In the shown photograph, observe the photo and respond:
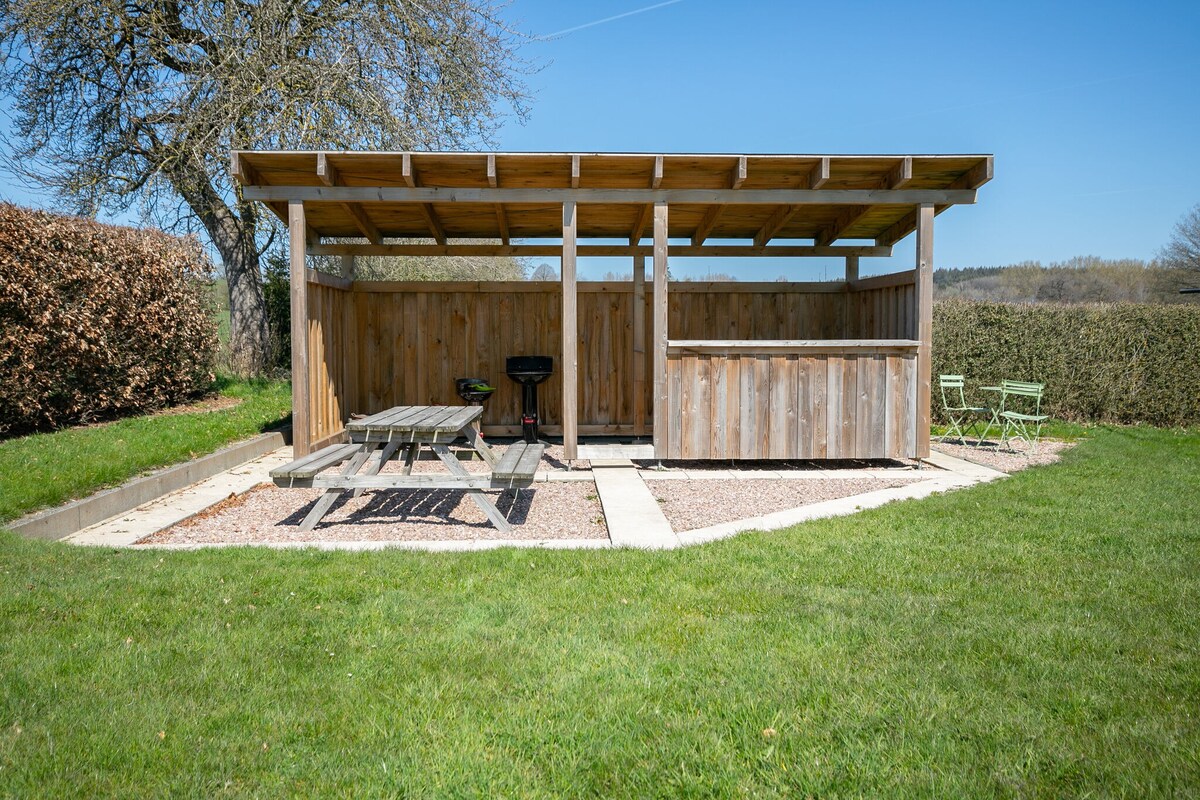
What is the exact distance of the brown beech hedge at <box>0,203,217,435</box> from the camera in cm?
774

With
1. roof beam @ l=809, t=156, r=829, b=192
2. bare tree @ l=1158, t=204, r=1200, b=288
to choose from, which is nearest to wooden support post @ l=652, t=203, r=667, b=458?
roof beam @ l=809, t=156, r=829, b=192

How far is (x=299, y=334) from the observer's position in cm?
784

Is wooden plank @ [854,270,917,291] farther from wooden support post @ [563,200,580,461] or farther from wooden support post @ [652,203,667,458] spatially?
wooden support post @ [563,200,580,461]

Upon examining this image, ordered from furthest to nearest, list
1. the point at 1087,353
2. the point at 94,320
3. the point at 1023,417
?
1. the point at 1087,353
2. the point at 1023,417
3. the point at 94,320

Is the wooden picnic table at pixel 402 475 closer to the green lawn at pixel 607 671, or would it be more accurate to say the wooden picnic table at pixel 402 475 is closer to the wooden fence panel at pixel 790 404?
the green lawn at pixel 607 671

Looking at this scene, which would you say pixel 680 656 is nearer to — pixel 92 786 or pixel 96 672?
pixel 92 786

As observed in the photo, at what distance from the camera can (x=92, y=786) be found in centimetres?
224

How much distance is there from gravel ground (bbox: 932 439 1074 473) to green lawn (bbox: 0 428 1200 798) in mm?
3609

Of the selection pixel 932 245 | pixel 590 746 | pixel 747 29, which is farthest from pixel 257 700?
pixel 747 29

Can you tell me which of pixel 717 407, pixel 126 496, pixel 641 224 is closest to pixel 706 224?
pixel 641 224

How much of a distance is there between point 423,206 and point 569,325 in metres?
2.36

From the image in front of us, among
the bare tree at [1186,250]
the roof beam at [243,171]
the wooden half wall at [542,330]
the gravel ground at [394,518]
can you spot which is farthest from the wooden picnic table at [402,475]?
the bare tree at [1186,250]

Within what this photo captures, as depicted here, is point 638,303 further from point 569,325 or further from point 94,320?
point 94,320

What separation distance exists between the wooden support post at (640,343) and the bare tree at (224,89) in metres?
5.81
